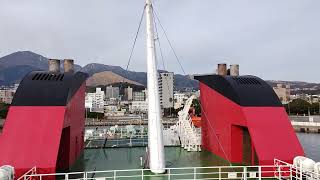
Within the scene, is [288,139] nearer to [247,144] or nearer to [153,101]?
[247,144]

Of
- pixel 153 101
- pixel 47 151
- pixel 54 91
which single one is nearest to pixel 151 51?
pixel 153 101

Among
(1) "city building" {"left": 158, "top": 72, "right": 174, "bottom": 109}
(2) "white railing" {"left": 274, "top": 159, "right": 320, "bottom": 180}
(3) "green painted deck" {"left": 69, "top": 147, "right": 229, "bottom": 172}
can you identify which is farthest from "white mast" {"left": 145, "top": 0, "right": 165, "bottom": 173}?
(2) "white railing" {"left": 274, "top": 159, "right": 320, "bottom": 180}

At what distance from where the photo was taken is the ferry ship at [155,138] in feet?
40.0

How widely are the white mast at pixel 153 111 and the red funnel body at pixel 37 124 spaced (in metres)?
3.42

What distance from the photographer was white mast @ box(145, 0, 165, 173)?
1293 cm

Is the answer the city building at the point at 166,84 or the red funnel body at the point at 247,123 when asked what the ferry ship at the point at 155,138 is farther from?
the city building at the point at 166,84

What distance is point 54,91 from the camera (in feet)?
46.2

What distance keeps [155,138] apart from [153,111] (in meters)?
1.10

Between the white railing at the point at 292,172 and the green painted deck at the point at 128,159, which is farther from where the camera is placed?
the green painted deck at the point at 128,159

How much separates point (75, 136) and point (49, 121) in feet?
16.3

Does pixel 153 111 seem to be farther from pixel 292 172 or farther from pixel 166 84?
pixel 166 84

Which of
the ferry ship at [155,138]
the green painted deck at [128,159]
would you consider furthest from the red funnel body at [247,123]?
the green painted deck at [128,159]

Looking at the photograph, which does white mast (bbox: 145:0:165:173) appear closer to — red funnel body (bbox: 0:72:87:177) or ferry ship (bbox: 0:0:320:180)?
Answer: ferry ship (bbox: 0:0:320:180)

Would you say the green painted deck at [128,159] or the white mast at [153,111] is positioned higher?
the white mast at [153,111]
